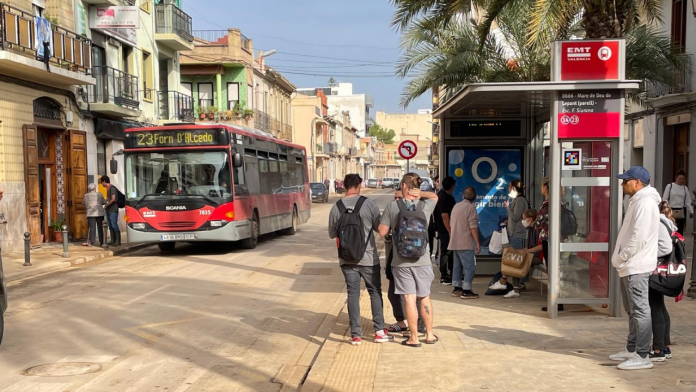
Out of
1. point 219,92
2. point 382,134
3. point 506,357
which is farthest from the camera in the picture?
point 382,134

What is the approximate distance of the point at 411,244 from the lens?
6652 millimetres

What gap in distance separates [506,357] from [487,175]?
598cm

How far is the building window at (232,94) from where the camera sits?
1695 inches

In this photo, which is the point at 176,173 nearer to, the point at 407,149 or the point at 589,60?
the point at 407,149

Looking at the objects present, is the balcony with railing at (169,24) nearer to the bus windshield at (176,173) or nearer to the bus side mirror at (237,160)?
the bus windshield at (176,173)

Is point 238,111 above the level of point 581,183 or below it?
above

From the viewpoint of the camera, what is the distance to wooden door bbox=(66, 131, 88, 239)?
20578 millimetres

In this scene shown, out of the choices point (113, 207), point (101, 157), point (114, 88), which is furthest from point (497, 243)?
point (101, 157)

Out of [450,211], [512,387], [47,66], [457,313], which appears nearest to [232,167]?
[47,66]

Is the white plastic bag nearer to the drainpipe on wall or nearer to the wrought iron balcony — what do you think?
the wrought iron balcony

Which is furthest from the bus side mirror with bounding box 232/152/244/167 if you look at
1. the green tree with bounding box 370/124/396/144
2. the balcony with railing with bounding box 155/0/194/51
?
the green tree with bounding box 370/124/396/144

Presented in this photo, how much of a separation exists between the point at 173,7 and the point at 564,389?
27.0m

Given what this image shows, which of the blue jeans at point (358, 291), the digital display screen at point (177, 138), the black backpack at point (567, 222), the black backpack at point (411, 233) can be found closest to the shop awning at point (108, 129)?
the digital display screen at point (177, 138)

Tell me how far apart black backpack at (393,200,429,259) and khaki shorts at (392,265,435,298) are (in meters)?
0.17
